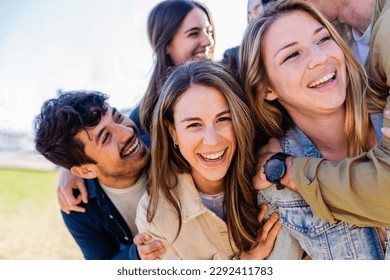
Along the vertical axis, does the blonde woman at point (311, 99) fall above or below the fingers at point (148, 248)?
above

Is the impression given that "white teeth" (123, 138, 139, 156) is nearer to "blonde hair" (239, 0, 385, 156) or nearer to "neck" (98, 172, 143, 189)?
"neck" (98, 172, 143, 189)

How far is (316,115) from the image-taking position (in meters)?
1.52

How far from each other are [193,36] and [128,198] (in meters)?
0.77

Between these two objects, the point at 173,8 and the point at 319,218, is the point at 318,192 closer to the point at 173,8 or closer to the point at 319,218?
the point at 319,218

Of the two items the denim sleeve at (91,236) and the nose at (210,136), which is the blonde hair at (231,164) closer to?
→ the nose at (210,136)

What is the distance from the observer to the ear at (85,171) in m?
1.78

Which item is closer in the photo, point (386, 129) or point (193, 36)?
point (386, 129)

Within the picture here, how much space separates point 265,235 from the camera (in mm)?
1583

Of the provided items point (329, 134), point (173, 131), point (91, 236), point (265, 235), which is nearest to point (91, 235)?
point (91, 236)

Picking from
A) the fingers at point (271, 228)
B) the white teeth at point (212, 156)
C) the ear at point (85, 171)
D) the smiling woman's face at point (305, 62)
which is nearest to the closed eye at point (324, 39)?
the smiling woman's face at point (305, 62)

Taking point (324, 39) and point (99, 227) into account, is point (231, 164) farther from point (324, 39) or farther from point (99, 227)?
point (99, 227)

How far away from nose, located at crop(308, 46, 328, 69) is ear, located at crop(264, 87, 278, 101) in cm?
18

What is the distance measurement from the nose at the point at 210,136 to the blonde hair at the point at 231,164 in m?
0.07
